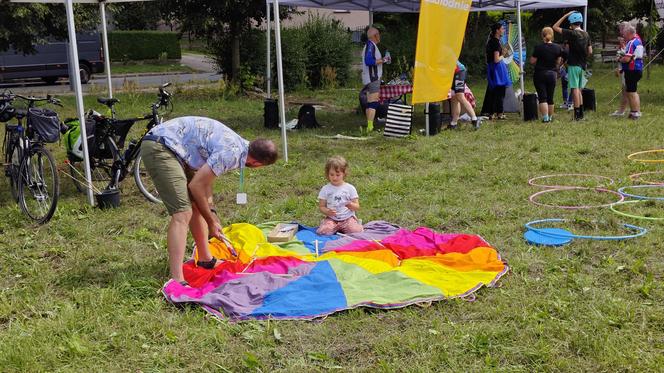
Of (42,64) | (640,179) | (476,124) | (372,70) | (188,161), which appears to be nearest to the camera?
(188,161)

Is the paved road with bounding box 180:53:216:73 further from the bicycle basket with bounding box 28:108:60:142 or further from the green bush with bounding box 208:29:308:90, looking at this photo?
the bicycle basket with bounding box 28:108:60:142

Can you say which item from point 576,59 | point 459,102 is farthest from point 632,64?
point 459,102

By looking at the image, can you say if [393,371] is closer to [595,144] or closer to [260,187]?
[260,187]

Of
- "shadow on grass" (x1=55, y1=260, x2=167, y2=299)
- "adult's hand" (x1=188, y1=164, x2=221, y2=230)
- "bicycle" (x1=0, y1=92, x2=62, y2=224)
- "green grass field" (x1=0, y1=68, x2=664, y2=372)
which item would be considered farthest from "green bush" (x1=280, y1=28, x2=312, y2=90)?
"adult's hand" (x1=188, y1=164, x2=221, y2=230)

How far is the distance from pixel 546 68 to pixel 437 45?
111 inches

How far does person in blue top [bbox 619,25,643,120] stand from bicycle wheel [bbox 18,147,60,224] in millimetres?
9455

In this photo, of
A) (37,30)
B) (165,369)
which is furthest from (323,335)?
(37,30)

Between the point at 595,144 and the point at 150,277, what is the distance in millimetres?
6833

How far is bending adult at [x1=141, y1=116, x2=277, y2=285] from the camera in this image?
4750mm

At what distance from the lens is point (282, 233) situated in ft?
19.8

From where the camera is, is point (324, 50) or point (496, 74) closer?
point (496, 74)

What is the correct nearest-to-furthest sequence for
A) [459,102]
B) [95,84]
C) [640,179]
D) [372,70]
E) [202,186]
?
[202,186] < [640,179] < [459,102] < [372,70] < [95,84]

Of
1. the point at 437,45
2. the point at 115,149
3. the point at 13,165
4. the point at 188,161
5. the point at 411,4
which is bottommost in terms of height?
the point at 13,165

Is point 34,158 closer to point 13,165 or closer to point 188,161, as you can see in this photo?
point 13,165
